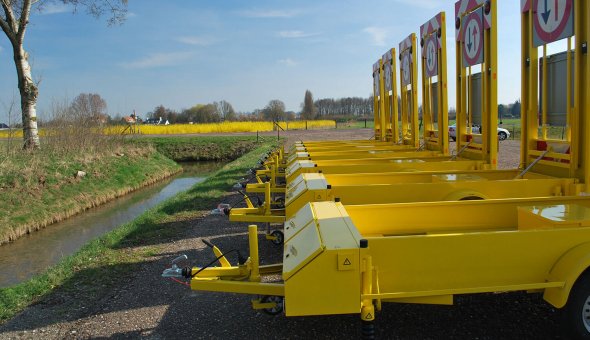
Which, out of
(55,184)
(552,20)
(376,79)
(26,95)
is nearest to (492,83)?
(552,20)

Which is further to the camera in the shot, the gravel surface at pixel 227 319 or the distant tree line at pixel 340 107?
the distant tree line at pixel 340 107

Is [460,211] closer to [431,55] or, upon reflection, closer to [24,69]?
[431,55]

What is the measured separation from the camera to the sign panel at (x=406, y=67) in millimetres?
9992

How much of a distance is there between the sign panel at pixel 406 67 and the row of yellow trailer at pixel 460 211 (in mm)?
1138

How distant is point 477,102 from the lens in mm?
6848

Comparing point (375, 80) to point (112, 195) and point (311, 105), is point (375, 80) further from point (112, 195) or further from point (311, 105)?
point (311, 105)

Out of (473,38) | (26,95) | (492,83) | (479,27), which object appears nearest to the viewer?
(492,83)

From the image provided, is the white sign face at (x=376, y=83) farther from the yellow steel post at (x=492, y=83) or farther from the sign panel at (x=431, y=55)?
the yellow steel post at (x=492, y=83)

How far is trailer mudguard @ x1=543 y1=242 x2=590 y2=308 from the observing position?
298cm

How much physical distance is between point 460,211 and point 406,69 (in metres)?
6.83

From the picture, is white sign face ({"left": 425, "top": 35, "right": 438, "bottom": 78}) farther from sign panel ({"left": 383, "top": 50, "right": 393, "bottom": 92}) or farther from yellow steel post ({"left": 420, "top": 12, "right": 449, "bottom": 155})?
sign panel ({"left": 383, "top": 50, "right": 393, "bottom": 92})

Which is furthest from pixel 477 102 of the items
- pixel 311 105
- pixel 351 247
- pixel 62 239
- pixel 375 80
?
pixel 311 105

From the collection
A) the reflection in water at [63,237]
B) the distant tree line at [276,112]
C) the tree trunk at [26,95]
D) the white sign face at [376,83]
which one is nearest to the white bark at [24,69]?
the tree trunk at [26,95]

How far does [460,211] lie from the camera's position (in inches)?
162
